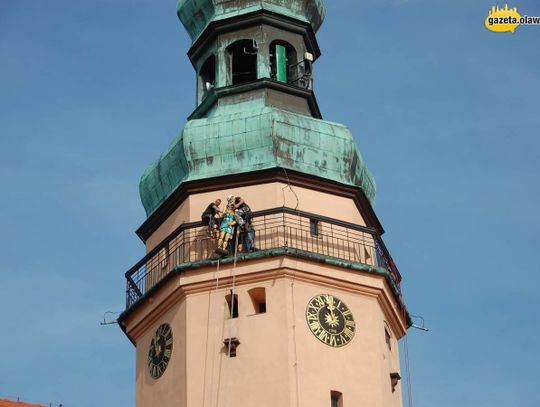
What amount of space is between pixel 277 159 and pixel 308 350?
12.1 feet

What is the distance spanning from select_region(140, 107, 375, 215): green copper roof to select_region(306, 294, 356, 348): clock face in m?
2.50

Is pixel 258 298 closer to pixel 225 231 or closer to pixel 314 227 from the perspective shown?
pixel 225 231

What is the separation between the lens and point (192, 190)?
31500 mm

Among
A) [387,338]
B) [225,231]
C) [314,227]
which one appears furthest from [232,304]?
[387,338]

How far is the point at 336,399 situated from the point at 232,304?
2.36 m

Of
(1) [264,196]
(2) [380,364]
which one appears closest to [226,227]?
(1) [264,196]

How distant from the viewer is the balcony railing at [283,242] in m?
30.6

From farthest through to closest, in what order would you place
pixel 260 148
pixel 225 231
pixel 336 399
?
pixel 260 148 → pixel 225 231 → pixel 336 399

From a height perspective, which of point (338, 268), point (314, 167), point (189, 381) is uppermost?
point (314, 167)

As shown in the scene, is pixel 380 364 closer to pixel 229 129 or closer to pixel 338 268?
pixel 338 268

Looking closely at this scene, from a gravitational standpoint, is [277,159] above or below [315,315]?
above

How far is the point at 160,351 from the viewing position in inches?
1204

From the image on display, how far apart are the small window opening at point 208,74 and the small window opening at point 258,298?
5.64 metres

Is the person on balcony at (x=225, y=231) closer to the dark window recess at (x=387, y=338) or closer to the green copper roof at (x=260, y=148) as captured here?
the green copper roof at (x=260, y=148)
